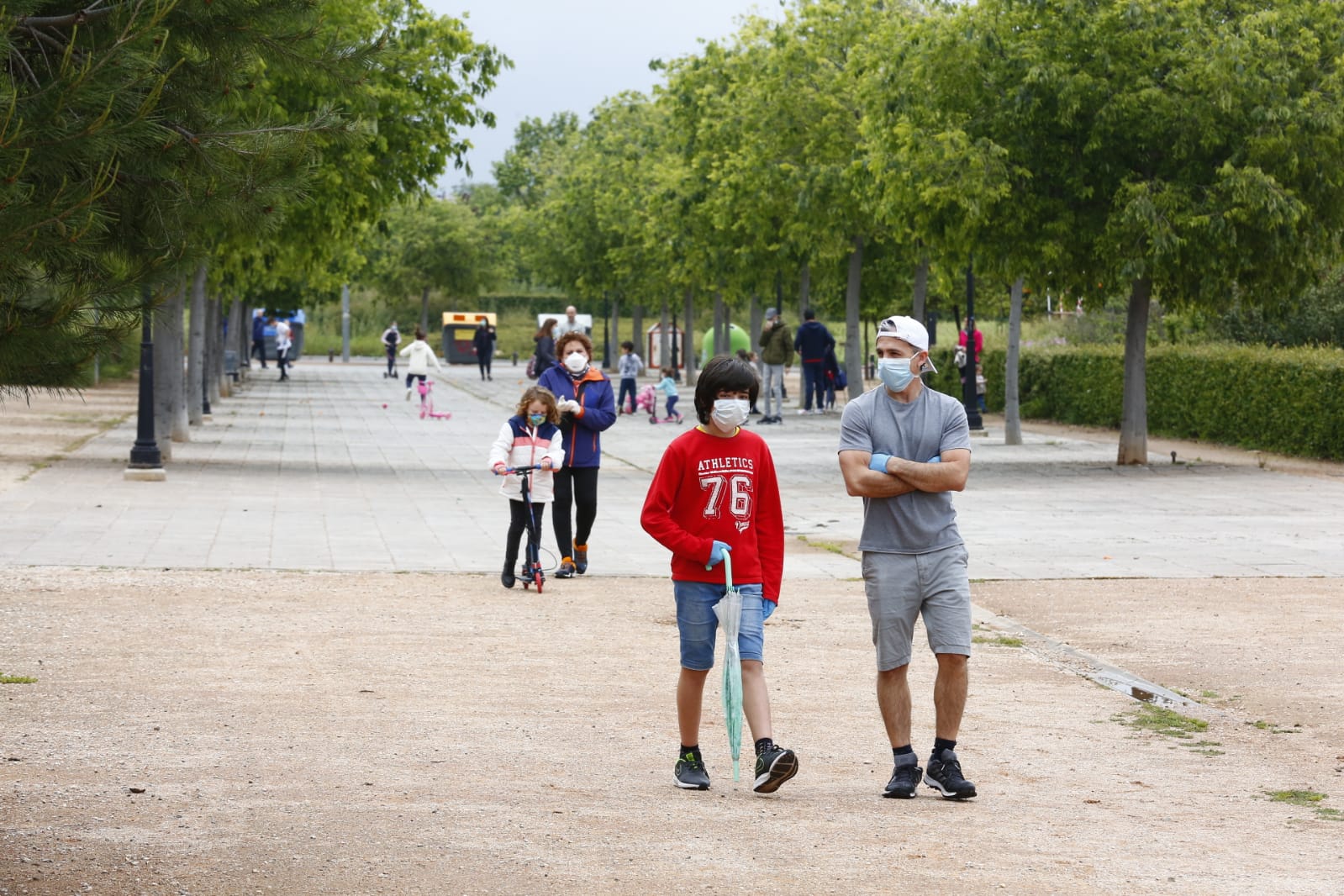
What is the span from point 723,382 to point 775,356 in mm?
25719

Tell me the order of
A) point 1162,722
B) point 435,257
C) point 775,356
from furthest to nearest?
point 435,257 → point 775,356 → point 1162,722

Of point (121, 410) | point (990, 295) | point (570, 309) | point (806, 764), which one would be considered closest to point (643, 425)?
point (570, 309)

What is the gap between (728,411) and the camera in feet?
20.6

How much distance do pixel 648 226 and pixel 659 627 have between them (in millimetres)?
35504

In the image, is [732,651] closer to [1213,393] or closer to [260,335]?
[1213,393]

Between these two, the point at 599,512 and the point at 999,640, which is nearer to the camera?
the point at 999,640

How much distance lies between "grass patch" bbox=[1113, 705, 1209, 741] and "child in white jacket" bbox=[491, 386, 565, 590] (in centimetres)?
469

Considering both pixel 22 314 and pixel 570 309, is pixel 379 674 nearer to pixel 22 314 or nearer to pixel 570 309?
pixel 22 314

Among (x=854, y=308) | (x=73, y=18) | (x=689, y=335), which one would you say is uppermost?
(x=73, y=18)

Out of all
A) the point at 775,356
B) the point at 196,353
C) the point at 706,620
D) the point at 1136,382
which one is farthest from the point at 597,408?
the point at 775,356

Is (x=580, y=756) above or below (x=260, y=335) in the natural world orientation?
below

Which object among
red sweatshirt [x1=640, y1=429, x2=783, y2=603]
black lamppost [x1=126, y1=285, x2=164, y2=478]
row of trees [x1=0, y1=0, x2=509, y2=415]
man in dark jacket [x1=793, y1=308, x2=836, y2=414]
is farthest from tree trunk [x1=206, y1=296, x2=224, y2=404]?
red sweatshirt [x1=640, y1=429, x2=783, y2=603]

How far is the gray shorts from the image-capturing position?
6.30 m

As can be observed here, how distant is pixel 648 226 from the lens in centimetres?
→ 4503
